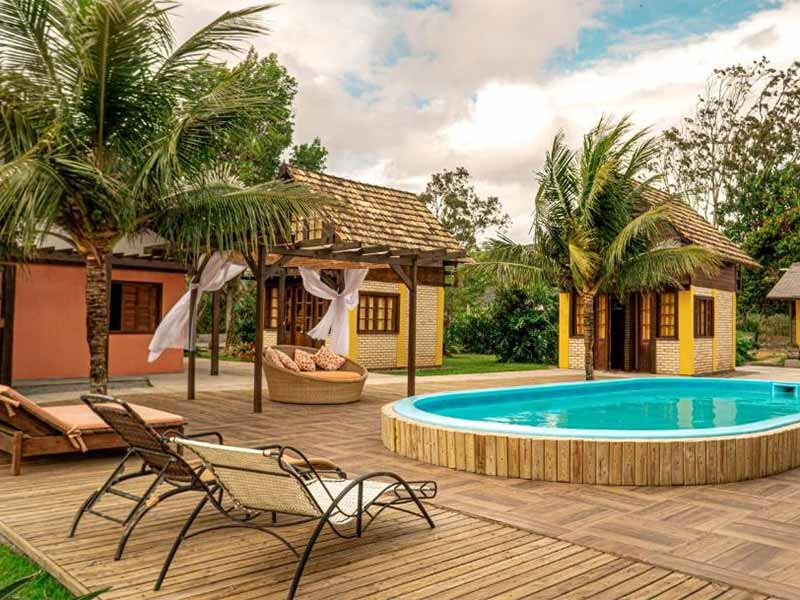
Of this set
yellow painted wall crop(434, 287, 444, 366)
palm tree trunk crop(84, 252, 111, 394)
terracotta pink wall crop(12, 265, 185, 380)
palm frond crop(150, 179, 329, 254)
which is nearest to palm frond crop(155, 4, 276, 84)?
palm frond crop(150, 179, 329, 254)

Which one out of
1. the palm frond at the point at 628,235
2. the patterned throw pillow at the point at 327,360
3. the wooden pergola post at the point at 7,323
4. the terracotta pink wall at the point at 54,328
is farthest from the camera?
the palm frond at the point at 628,235

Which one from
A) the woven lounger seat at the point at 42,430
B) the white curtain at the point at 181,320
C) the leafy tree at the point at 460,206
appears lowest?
the woven lounger seat at the point at 42,430

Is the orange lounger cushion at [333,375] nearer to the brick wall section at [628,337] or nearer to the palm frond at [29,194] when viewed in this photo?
the palm frond at [29,194]

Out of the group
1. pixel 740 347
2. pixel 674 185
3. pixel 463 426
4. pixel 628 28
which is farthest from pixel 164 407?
pixel 674 185

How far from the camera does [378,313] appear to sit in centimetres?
1791

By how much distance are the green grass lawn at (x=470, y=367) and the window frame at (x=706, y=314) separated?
416cm

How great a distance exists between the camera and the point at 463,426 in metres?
6.32

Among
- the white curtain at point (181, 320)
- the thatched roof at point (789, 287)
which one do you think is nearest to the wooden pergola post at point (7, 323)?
the white curtain at point (181, 320)

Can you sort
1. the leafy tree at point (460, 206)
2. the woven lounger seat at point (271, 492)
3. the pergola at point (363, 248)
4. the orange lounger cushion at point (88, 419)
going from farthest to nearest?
the leafy tree at point (460, 206)
the pergola at point (363, 248)
the orange lounger cushion at point (88, 419)
the woven lounger seat at point (271, 492)

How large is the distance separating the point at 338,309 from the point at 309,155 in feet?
61.9

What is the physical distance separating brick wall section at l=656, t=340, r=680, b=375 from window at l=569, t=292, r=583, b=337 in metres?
2.11

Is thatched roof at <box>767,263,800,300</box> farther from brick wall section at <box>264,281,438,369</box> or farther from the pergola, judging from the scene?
brick wall section at <box>264,281,438,369</box>

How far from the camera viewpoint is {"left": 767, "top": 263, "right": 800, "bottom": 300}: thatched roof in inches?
899

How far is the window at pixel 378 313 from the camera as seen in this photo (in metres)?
17.5
